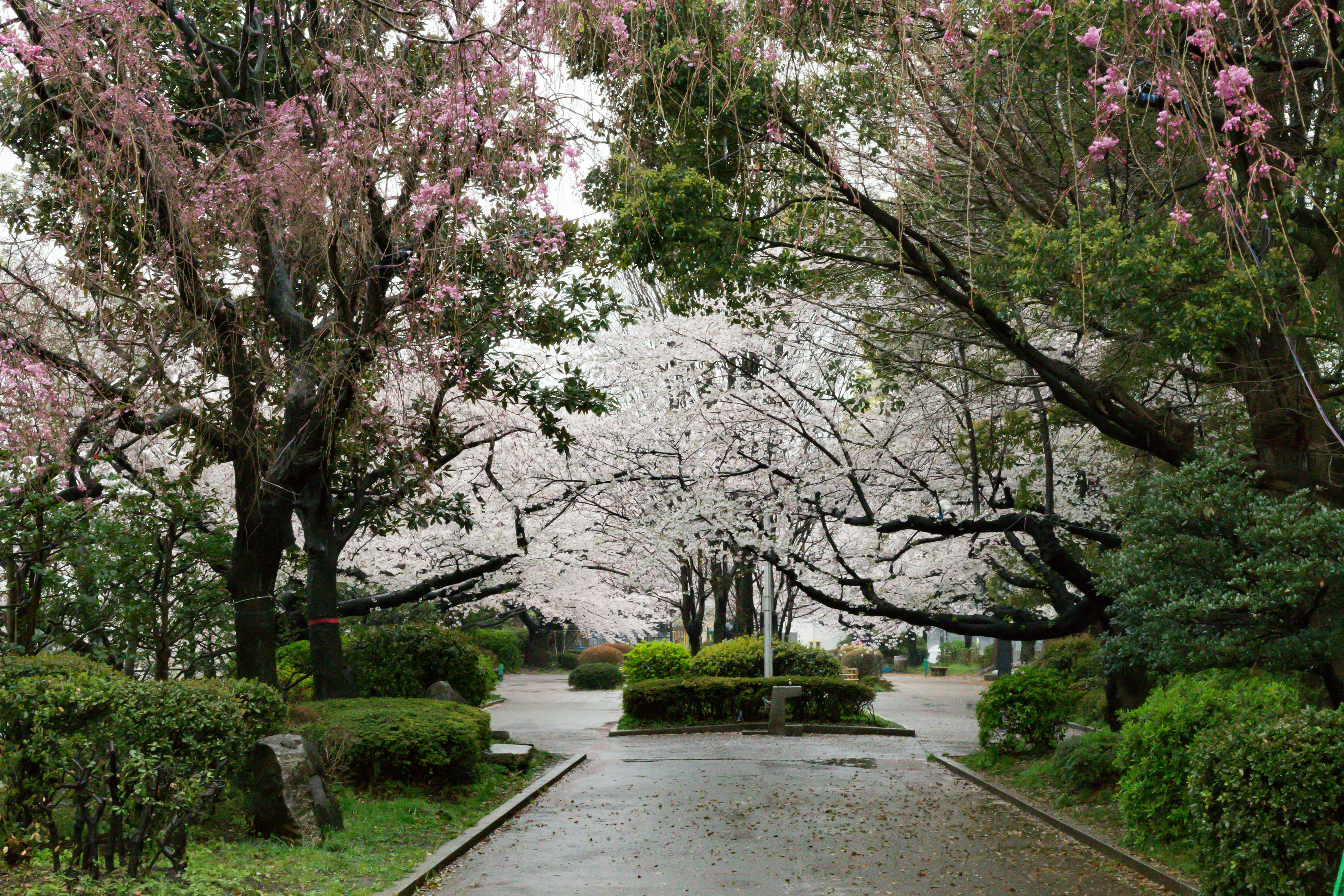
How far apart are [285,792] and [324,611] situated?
5.94 meters

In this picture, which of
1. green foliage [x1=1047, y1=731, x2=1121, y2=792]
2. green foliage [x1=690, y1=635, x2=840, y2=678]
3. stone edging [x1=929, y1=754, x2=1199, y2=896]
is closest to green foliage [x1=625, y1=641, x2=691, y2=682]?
green foliage [x1=690, y1=635, x2=840, y2=678]

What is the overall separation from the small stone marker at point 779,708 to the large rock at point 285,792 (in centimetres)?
1465

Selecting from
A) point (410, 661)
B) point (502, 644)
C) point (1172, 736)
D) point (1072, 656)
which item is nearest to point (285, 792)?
point (1172, 736)

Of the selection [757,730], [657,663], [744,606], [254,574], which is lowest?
[757,730]

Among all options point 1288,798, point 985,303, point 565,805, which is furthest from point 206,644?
point 1288,798

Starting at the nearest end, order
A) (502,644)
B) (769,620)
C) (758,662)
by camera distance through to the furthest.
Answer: (769,620) → (758,662) → (502,644)

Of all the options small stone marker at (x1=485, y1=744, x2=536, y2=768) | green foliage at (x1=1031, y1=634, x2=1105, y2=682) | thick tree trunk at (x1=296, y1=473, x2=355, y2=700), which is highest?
thick tree trunk at (x1=296, y1=473, x2=355, y2=700)

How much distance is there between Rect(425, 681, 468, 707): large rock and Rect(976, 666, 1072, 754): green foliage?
8.22m

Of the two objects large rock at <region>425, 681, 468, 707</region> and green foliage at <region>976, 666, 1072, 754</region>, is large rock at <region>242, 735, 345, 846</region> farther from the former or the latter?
green foliage at <region>976, 666, 1072, 754</region>

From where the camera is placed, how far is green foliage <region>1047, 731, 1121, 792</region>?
39.2 feet

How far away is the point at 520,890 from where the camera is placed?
26.3 ft

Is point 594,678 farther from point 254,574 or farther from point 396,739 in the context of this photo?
point 254,574

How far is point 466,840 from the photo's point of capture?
32.2 ft

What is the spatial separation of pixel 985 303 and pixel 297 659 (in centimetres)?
1401
